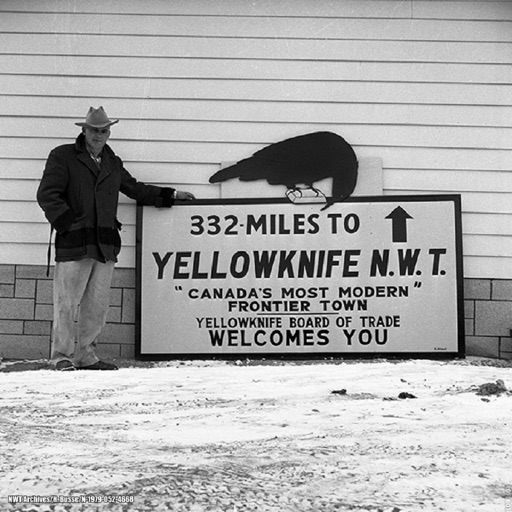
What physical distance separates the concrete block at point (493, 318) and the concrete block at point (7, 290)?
136 inches

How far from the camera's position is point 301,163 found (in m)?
5.82

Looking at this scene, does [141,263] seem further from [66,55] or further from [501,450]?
[501,450]

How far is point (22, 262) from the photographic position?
5820mm

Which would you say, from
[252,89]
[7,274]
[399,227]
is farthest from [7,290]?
[399,227]

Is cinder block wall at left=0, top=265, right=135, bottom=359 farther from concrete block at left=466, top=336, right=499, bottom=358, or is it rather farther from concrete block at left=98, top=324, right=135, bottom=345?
concrete block at left=466, top=336, right=499, bottom=358

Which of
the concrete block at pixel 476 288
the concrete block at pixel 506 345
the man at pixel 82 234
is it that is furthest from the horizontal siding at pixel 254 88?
the concrete block at pixel 506 345

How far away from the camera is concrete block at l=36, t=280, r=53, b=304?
228 inches

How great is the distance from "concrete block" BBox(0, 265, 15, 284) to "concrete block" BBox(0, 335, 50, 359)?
0.41 metres

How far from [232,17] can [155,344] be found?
2.54 metres

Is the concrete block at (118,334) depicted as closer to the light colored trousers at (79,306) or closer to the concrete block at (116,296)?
the concrete block at (116,296)

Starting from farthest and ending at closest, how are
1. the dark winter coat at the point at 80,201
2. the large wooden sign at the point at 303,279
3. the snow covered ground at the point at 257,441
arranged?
1. the large wooden sign at the point at 303,279
2. the dark winter coat at the point at 80,201
3. the snow covered ground at the point at 257,441

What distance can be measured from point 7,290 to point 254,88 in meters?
2.40

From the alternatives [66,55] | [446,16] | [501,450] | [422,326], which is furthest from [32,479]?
[446,16]

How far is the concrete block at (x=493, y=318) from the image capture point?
18.8ft
